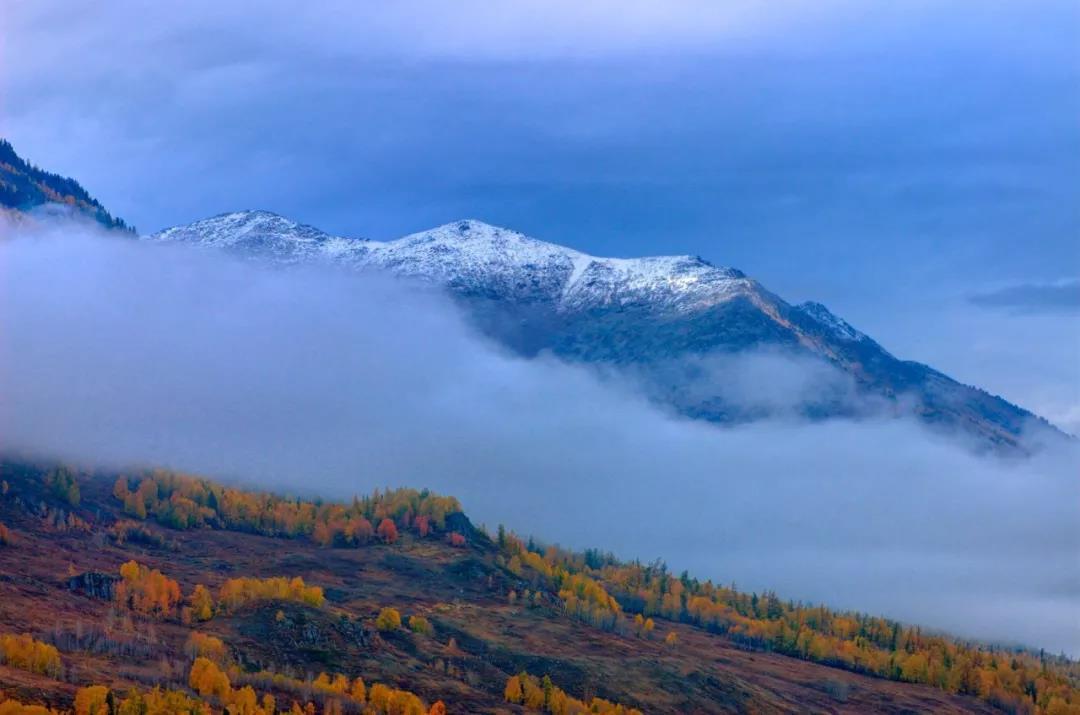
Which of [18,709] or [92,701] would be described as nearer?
[18,709]

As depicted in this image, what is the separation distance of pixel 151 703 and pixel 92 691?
854 cm

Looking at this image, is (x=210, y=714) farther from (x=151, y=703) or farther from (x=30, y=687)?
(x=30, y=687)

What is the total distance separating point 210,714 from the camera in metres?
198

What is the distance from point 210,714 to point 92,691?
17278 mm

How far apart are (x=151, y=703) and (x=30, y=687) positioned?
1697cm

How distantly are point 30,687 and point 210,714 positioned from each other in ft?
84.5

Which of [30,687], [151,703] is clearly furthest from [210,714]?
[30,687]

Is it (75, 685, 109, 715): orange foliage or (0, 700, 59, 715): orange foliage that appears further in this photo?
(75, 685, 109, 715): orange foliage

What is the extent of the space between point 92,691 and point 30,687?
854 centimetres

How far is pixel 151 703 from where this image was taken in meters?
195

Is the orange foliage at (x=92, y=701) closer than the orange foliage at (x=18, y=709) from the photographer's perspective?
No

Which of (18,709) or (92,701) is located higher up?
(92,701)


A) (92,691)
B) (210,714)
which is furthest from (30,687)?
(210,714)

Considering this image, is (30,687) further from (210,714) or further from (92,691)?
(210,714)
